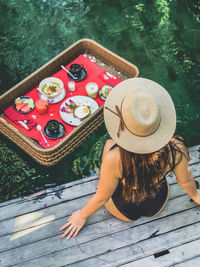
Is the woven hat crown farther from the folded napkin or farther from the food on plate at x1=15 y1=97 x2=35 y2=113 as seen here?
the food on plate at x1=15 y1=97 x2=35 y2=113

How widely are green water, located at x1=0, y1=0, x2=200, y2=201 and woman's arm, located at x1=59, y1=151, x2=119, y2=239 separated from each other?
1584 mm

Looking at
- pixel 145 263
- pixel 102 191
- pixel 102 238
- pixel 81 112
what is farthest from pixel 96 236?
pixel 81 112

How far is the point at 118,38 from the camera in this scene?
18.8ft

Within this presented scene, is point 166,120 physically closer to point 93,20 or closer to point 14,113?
point 14,113

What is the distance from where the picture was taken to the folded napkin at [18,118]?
3707 mm

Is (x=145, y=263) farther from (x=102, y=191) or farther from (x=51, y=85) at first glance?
(x=51, y=85)

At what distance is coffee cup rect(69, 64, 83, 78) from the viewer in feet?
13.3

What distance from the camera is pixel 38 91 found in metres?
4.02

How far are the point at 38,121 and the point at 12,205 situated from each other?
117 centimetres

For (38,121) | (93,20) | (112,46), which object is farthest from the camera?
(93,20)

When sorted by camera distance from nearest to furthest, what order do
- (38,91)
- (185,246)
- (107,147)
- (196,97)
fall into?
(107,147) → (185,246) → (38,91) → (196,97)

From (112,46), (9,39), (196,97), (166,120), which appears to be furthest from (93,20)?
(166,120)

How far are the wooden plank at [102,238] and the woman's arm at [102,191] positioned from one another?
126 millimetres

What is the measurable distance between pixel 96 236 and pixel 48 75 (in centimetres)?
249
